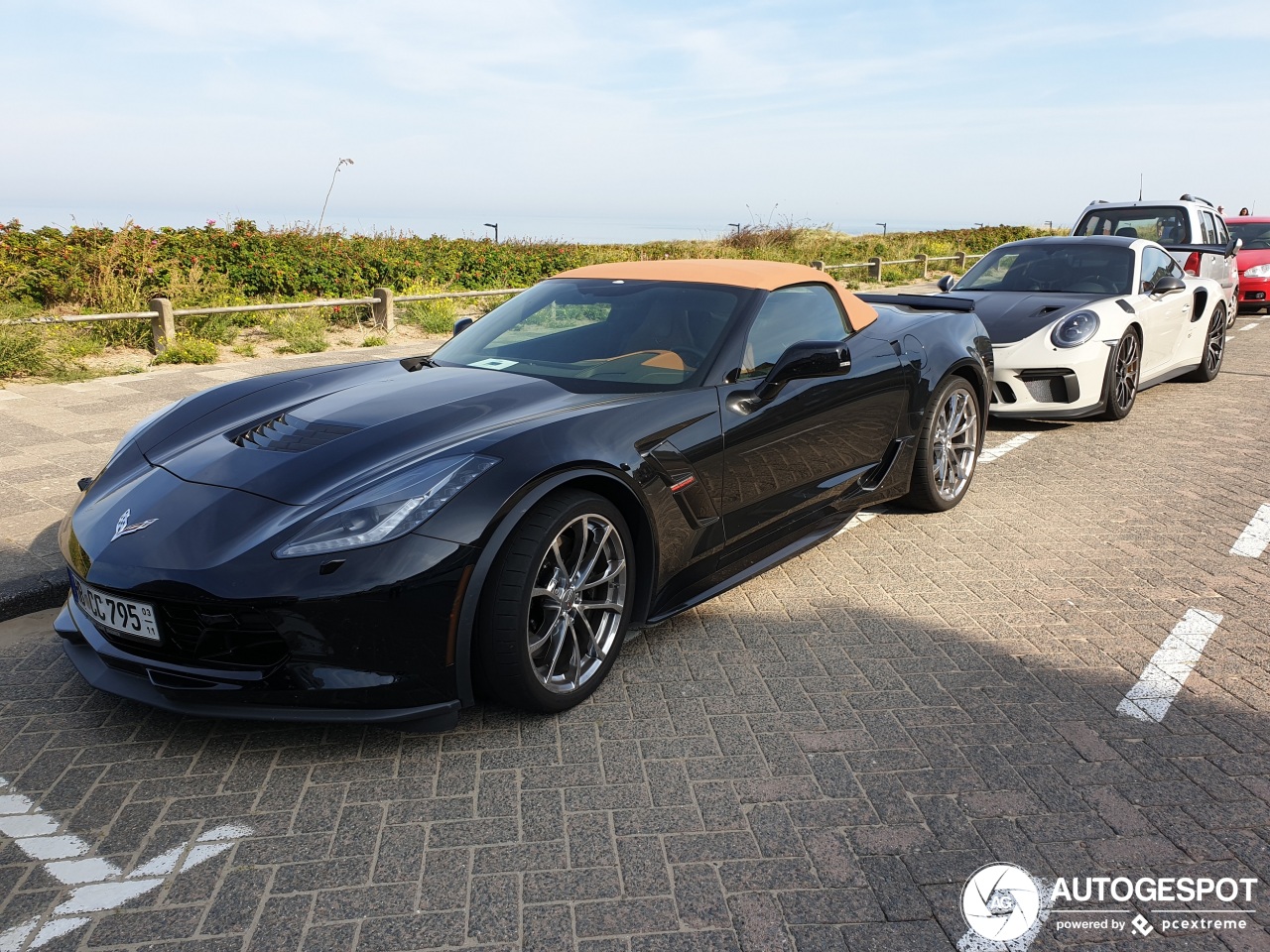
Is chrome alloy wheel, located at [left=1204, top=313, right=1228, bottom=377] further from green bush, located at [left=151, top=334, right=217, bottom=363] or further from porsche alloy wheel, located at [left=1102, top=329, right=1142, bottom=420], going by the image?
green bush, located at [left=151, top=334, right=217, bottom=363]

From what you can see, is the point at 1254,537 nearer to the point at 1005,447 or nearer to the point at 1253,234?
the point at 1005,447

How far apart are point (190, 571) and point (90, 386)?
7389mm

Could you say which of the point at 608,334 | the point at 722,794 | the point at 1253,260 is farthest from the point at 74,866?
the point at 1253,260

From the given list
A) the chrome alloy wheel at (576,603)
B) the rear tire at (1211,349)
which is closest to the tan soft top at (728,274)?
the chrome alloy wheel at (576,603)

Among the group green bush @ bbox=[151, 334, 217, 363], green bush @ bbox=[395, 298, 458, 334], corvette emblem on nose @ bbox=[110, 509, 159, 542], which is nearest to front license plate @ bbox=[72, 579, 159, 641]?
corvette emblem on nose @ bbox=[110, 509, 159, 542]

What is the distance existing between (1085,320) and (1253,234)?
12.6 metres

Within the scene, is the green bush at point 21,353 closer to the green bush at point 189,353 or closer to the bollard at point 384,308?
the green bush at point 189,353

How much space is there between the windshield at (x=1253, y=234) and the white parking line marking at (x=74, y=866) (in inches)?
763

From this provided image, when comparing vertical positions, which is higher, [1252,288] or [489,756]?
[1252,288]

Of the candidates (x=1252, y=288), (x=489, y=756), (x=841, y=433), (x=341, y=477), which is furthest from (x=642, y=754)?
(x=1252, y=288)

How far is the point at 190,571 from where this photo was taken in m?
2.93

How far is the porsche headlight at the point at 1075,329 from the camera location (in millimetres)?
7645

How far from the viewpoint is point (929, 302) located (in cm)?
639

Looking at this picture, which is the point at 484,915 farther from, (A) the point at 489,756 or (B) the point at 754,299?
(B) the point at 754,299
